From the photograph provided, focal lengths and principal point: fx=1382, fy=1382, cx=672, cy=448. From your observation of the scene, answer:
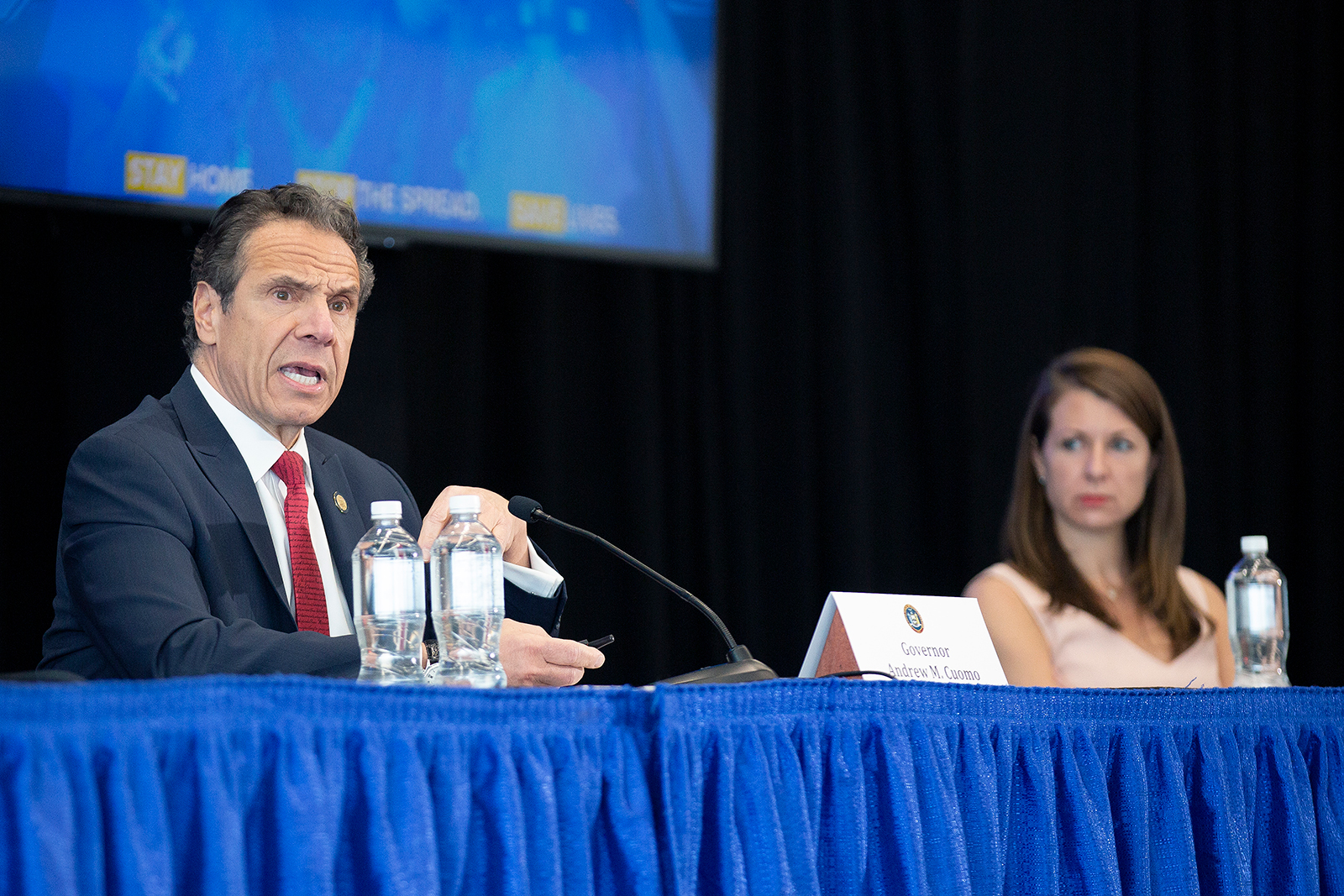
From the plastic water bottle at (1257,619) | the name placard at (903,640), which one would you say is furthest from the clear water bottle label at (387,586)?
the plastic water bottle at (1257,619)

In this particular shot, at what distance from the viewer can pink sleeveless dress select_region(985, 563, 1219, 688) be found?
116 inches

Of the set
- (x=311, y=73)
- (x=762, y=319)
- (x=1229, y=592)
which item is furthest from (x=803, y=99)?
(x=1229, y=592)

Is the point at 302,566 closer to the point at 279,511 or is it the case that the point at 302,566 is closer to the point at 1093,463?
the point at 279,511

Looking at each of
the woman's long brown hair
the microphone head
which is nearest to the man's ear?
the microphone head

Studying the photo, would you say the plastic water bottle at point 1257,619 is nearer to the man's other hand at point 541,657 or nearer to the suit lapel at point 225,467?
the man's other hand at point 541,657

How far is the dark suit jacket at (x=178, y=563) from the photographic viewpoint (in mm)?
1578

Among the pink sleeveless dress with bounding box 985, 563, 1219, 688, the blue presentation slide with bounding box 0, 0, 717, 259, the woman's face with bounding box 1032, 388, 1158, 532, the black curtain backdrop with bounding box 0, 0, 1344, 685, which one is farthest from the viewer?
the black curtain backdrop with bounding box 0, 0, 1344, 685

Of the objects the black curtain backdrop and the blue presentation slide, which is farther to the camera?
the black curtain backdrop

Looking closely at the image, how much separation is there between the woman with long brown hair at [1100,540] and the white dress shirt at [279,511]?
135 centimetres

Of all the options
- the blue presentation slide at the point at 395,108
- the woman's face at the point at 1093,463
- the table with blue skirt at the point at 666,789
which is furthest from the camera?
the woman's face at the point at 1093,463

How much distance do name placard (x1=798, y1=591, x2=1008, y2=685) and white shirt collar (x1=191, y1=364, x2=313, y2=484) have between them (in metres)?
0.86

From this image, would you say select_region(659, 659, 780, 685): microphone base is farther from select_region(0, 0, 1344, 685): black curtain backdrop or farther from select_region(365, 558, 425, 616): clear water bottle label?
select_region(0, 0, 1344, 685): black curtain backdrop

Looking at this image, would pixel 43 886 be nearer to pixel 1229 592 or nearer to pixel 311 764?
pixel 311 764

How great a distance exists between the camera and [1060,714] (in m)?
1.57
